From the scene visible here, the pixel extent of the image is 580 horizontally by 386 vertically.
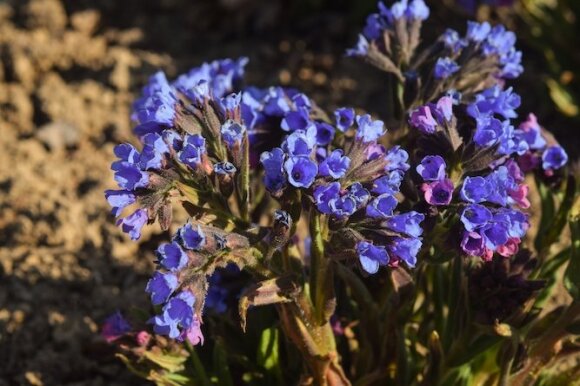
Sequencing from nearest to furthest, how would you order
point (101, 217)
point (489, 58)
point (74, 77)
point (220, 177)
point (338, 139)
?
point (220, 177)
point (338, 139)
point (489, 58)
point (101, 217)
point (74, 77)

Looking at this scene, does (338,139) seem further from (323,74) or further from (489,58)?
(323,74)

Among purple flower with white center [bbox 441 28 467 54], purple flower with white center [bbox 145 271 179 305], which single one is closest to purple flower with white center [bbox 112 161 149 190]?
purple flower with white center [bbox 145 271 179 305]

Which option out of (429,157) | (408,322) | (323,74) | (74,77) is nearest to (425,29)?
(323,74)

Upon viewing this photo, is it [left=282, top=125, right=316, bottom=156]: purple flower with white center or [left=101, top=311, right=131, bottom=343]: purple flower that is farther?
[left=101, top=311, right=131, bottom=343]: purple flower

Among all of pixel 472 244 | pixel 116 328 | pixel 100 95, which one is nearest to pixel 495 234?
pixel 472 244

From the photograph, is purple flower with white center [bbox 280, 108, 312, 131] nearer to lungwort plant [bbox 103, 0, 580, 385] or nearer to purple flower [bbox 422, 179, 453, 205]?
lungwort plant [bbox 103, 0, 580, 385]

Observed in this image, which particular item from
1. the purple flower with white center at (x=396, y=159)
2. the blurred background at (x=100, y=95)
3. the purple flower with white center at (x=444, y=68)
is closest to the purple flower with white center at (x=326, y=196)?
the purple flower with white center at (x=396, y=159)
